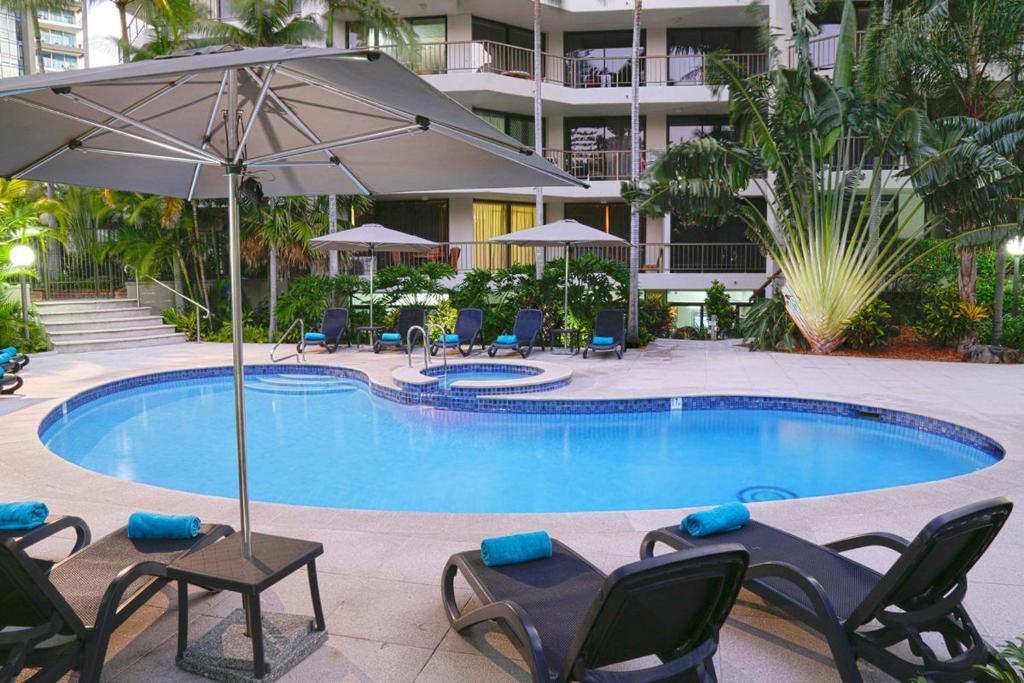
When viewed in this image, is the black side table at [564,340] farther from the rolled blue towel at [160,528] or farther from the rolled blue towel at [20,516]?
the rolled blue towel at [20,516]

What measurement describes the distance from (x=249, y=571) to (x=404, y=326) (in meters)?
12.8

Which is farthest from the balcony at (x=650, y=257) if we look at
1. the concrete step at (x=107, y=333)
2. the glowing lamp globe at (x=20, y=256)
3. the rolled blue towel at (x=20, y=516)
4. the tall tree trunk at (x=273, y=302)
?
the rolled blue towel at (x=20, y=516)

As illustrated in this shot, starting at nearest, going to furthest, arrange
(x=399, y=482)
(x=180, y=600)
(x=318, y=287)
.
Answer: (x=180, y=600) < (x=399, y=482) < (x=318, y=287)

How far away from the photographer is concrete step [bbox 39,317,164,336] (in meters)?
16.8

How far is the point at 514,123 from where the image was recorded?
24.5m

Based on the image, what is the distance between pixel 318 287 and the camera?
57.3ft

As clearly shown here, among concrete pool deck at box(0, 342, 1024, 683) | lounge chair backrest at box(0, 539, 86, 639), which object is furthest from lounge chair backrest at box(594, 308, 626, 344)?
lounge chair backrest at box(0, 539, 86, 639)

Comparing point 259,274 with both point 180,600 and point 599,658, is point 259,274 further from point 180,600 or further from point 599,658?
point 599,658

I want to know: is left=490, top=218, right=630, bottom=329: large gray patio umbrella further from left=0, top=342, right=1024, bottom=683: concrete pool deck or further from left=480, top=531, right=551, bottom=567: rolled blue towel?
left=480, top=531, right=551, bottom=567: rolled blue towel

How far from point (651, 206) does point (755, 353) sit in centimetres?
390

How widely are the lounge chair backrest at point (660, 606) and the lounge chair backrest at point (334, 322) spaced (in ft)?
45.2

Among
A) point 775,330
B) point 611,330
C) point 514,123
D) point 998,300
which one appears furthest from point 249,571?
point 514,123

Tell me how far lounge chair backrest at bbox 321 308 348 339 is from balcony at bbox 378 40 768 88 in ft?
31.8

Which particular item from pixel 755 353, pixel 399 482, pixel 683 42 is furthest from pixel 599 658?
pixel 683 42
